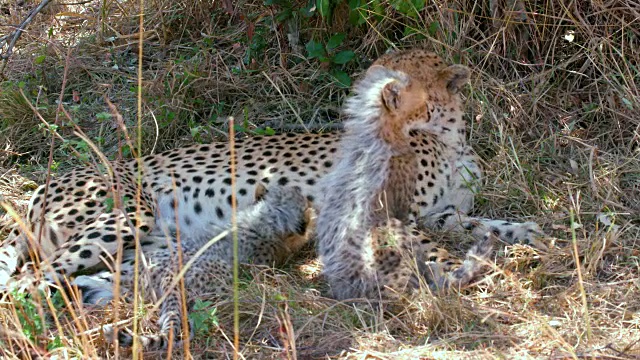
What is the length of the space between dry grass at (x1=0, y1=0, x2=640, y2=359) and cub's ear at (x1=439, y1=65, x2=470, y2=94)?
0.29m

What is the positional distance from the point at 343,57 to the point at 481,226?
4.27 feet

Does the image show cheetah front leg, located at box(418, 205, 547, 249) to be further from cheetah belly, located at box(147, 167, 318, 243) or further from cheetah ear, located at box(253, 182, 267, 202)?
cheetah ear, located at box(253, 182, 267, 202)

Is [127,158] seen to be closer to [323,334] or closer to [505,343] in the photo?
[323,334]

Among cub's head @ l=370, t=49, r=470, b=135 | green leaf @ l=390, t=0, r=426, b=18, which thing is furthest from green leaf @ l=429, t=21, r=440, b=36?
cub's head @ l=370, t=49, r=470, b=135

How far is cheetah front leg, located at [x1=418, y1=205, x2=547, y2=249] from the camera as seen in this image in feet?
12.8

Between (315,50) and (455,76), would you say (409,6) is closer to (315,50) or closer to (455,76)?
(455,76)

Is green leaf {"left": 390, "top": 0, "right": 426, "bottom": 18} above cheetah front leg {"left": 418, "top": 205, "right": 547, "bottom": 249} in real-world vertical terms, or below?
above

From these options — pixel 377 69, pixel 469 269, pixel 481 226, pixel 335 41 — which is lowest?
pixel 481 226

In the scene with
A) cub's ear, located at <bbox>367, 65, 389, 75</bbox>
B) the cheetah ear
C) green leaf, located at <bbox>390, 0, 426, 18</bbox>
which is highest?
green leaf, located at <bbox>390, 0, 426, 18</bbox>

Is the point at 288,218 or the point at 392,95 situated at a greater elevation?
the point at 392,95

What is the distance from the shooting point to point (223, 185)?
4.49 metres

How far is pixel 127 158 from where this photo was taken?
194 inches

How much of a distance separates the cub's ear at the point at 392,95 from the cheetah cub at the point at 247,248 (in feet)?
1.81

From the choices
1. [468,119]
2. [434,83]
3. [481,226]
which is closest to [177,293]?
[481,226]
